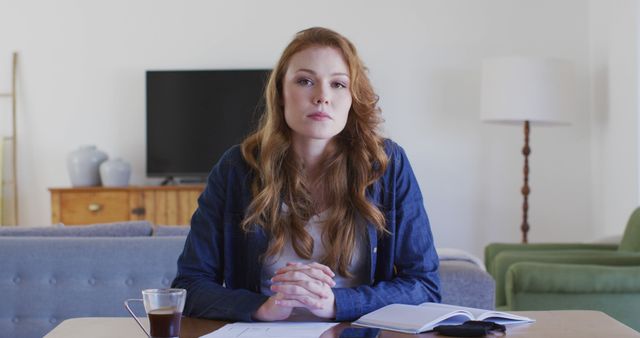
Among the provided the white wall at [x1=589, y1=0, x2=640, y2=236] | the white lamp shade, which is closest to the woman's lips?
the white wall at [x1=589, y1=0, x2=640, y2=236]

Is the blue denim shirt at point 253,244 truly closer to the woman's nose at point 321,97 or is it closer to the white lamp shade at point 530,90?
the woman's nose at point 321,97

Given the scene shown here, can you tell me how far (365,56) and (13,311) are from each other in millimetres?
3982

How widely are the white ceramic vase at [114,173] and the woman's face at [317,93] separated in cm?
465

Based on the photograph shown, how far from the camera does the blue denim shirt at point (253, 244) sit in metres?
1.79

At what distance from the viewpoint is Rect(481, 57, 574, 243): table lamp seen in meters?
5.62

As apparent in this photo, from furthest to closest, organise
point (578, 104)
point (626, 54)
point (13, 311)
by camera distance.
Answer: point (578, 104), point (626, 54), point (13, 311)

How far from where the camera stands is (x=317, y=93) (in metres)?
1.80

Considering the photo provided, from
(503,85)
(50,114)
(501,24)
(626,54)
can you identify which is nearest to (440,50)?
(501,24)

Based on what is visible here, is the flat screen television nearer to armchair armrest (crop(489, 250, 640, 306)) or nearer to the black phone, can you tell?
armchair armrest (crop(489, 250, 640, 306))

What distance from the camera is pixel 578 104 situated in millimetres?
6457

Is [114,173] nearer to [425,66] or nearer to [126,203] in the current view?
[126,203]

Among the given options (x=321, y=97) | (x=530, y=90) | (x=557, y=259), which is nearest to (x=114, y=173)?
(x=530, y=90)

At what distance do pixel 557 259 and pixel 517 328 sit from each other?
2.36 m

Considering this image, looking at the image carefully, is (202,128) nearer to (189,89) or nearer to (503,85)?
(189,89)
